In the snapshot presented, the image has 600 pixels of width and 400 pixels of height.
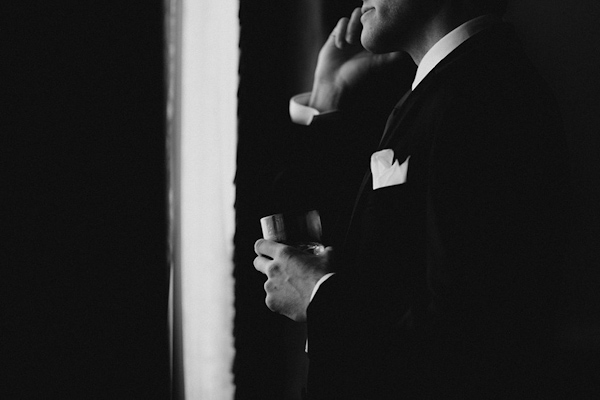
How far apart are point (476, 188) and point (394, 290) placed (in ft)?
0.67

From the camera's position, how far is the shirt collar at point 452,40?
32.8 inches

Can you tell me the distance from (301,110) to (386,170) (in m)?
0.90

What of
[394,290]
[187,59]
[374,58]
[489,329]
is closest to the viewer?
[489,329]

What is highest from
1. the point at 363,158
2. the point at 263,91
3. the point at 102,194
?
the point at 263,91

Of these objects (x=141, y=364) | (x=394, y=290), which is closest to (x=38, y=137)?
(x=141, y=364)

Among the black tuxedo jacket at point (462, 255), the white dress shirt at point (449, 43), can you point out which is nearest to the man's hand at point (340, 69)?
the white dress shirt at point (449, 43)

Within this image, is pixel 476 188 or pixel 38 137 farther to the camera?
pixel 38 137

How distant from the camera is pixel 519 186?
65 cm

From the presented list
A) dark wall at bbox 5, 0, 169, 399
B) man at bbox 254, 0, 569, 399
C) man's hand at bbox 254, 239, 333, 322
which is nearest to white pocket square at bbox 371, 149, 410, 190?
man at bbox 254, 0, 569, 399

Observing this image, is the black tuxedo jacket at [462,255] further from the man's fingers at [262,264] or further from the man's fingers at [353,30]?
the man's fingers at [353,30]

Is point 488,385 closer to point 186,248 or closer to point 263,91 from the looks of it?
point 186,248

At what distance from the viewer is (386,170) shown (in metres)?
0.78

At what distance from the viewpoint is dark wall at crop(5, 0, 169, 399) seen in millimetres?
1082

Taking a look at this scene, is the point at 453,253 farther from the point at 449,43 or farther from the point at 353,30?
the point at 353,30
